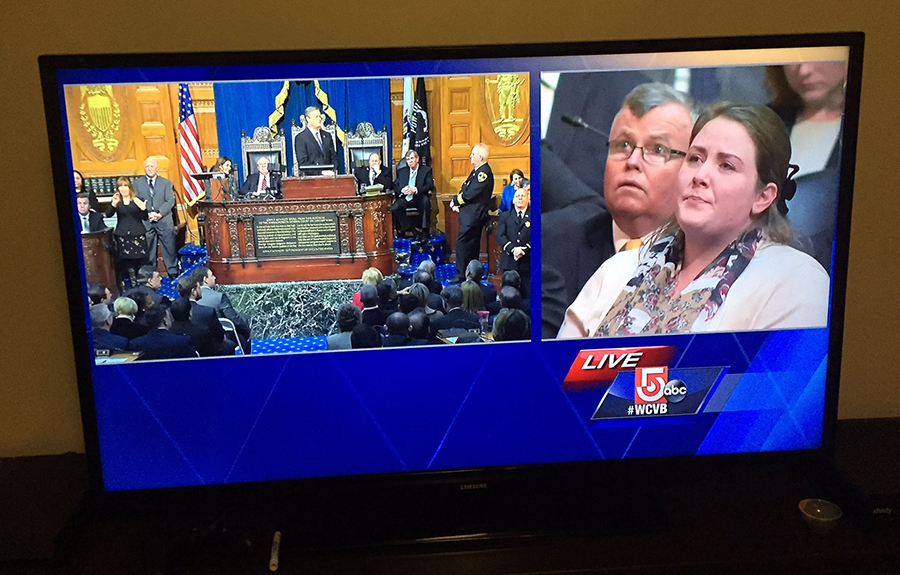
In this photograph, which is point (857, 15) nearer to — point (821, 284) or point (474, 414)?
point (821, 284)

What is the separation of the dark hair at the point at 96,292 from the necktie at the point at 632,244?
1.07 m

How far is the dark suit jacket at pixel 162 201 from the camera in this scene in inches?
55.2

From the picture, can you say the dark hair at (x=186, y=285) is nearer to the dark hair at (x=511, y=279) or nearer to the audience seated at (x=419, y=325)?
the audience seated at (x=419, y=325)

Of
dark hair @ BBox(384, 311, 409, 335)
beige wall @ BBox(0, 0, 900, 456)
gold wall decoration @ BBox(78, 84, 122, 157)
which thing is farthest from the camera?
beige wall @ BBox(0, 0, 900, 456)

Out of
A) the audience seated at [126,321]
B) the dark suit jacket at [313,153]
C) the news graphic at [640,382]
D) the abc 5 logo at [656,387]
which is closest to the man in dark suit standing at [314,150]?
the dark suit jacket at [313,153]

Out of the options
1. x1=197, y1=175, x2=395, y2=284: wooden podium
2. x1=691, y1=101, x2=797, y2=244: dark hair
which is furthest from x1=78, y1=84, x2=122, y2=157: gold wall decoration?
x1=691, y1=101, x2=797, y2=244: dark hair

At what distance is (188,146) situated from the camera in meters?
1.39

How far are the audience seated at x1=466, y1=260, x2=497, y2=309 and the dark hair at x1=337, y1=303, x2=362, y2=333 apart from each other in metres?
0.24

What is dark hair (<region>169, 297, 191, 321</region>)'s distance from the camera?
4.73ft

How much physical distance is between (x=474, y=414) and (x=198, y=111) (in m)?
0.84

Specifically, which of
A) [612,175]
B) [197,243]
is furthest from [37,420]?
[612,175]

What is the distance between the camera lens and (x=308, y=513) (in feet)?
Answer: 5.10

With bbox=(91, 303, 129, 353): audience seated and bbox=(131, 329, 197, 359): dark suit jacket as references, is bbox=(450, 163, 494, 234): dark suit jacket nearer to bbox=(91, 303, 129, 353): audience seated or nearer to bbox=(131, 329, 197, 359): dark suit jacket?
bbox=(131, 329, 197, 359): dark suit jacket

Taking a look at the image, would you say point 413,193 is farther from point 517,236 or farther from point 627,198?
point 627,198
